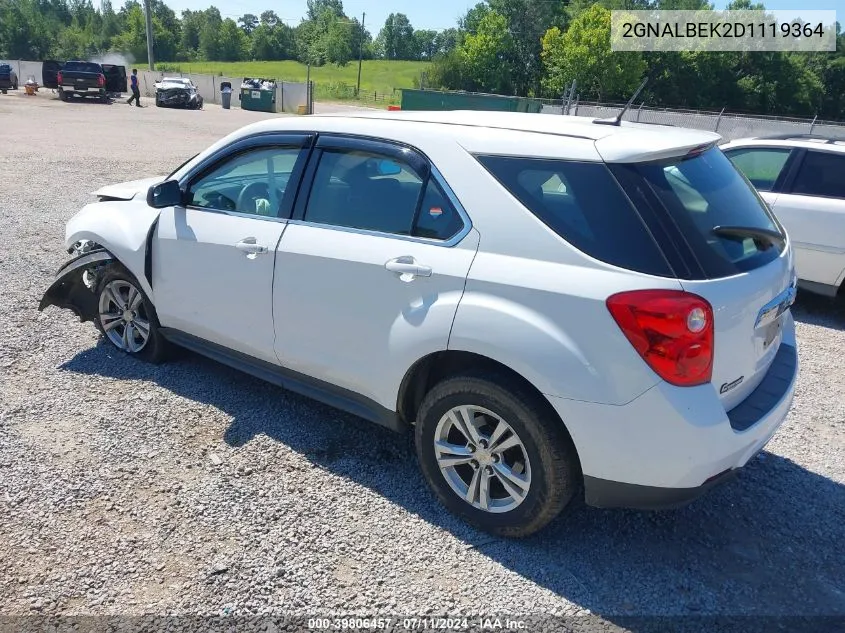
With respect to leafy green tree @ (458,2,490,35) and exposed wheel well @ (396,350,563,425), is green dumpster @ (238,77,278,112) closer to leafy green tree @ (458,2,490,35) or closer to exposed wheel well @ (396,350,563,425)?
exposed wheel well @ (396,350,563,425)

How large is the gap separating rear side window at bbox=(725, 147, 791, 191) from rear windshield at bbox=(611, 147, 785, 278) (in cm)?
380

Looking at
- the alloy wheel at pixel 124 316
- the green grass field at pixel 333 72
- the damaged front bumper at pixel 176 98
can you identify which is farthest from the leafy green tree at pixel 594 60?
the alloy wheel at pixel 124 316

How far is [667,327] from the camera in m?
2.32

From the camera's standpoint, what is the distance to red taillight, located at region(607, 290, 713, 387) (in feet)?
7.61

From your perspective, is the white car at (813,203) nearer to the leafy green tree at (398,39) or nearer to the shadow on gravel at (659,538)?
the shadow on gravel at (659,538)

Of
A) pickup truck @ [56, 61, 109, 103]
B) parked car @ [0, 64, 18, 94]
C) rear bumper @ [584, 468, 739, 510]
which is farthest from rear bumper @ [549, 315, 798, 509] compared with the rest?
parked car @ [0, 64, 18, 94]

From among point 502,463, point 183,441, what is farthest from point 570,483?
point 183,441

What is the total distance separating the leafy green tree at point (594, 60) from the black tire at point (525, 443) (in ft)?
214

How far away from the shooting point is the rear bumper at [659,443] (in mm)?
2363

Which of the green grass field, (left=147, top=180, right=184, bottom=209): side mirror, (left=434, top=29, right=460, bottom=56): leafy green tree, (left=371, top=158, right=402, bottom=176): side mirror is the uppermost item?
(left=434, top=29, right=460, bottom=56): leafy green tree

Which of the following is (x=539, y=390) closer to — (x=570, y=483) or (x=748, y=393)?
(x=570, y=483)

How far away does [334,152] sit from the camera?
10.8 feet

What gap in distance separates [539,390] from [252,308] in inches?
67.9

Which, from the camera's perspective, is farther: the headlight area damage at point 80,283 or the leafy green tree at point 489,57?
the leafy green tree at point 489,57
